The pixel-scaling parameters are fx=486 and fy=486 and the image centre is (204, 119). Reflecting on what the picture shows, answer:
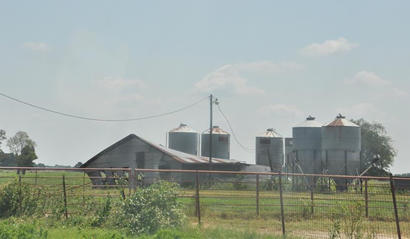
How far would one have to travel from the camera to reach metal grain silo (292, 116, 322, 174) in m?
49.8

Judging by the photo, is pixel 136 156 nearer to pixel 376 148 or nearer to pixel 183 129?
pixel 183 129

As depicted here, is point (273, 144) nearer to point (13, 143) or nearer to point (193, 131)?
point (193, 131)

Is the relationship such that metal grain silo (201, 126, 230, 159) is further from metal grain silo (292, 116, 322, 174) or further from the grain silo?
the grain silo

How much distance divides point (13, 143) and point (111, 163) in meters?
97.0

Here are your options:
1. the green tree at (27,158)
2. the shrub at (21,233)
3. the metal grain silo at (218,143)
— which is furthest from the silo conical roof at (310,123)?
the green tree at (27,158)

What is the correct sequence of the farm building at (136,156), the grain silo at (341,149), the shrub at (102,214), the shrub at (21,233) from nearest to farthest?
the shrub at (21,233)
the shrub at (102,214)
the farm building at (136,156)
the grain silo at (341,149)

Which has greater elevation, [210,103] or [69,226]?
[210,103]

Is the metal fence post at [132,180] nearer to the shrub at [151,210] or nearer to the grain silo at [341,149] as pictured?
the shrub at [151,210]

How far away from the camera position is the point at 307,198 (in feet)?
52.2

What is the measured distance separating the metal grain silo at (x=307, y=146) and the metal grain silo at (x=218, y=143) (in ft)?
41.7

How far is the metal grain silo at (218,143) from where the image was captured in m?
62.8

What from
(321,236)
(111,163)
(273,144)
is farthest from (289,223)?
(273,144)

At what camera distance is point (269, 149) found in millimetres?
59969

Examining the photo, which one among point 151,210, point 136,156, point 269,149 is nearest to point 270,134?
point 269,149
